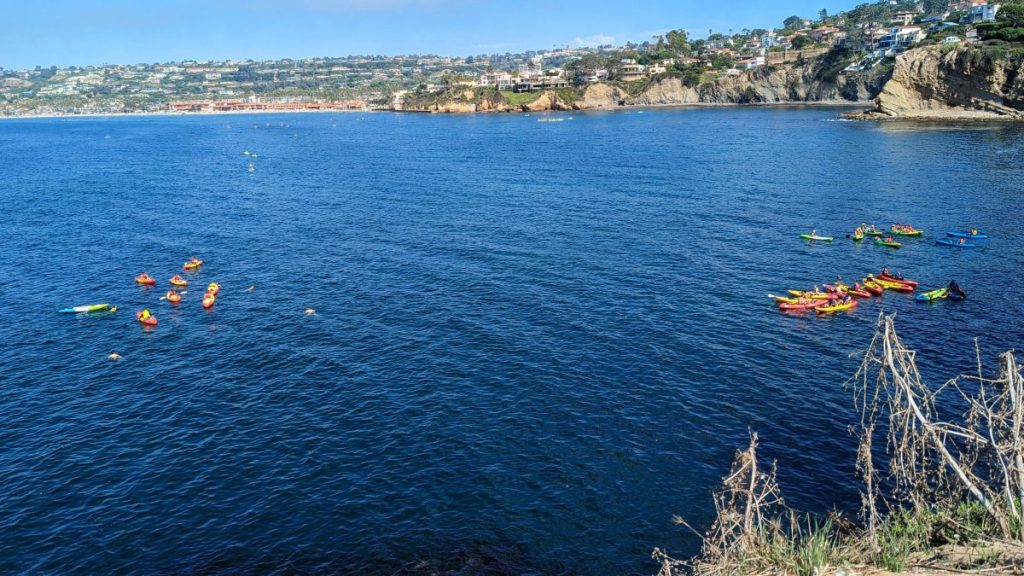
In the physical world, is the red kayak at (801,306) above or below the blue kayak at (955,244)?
below

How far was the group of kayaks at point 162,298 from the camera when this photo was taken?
67.3m

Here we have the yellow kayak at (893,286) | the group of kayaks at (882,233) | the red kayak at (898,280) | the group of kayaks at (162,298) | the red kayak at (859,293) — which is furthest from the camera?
the group of kayaks at (882,233)

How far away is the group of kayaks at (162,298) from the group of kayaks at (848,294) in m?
57.1

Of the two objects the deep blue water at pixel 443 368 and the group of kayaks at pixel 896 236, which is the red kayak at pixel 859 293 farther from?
the group of kayaks at pixel 896 236

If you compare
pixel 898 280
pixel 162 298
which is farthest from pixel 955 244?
pixel 162 298

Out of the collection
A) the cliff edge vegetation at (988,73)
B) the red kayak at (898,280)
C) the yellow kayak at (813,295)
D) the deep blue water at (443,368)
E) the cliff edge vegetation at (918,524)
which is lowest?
the deep blue water at (443,368)

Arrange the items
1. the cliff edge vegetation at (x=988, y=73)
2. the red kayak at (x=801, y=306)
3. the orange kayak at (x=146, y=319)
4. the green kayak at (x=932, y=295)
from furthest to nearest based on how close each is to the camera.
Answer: the cliff edge vegetation at (x=988, y=73)
the green kayak at (x=932, y=295)
the orange kayak at (x=146, y=319)
the red kayak at (x=801, y=306)

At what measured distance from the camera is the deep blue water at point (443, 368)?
128 ft

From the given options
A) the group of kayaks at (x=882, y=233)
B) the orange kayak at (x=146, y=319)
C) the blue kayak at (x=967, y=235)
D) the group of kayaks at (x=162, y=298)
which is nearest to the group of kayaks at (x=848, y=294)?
the group of kayaks at (x=882, y=233)

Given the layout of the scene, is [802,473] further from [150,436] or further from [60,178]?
[60,178]

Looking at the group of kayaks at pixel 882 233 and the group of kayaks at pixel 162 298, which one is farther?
the group of kayaks at pixel 882 233

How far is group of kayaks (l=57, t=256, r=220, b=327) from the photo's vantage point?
221 feet

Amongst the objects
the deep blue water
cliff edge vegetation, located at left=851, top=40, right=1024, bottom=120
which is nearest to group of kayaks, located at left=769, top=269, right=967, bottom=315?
the deep blue water

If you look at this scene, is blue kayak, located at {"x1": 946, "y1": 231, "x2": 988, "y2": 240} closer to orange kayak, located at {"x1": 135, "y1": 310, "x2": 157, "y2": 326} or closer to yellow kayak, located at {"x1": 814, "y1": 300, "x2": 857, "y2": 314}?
yellow kayak, located at {"x1": 814, "y1": 300, "x2": 857, "y2": 314}
